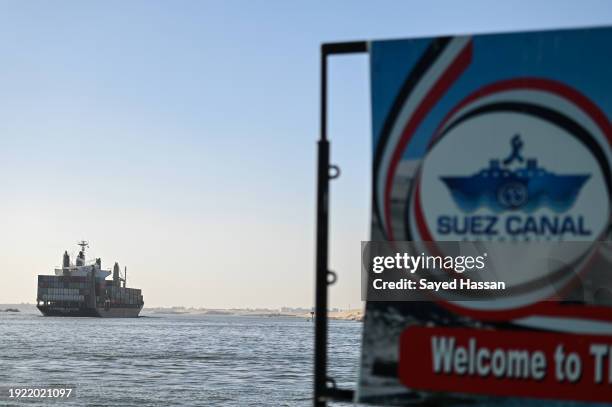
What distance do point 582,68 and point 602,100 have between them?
0.81 ft

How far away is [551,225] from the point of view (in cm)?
470

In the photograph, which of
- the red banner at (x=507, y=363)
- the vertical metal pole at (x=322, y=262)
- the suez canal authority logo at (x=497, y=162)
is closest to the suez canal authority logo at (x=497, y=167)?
the suez canal authority logo at (x=497, y=162)

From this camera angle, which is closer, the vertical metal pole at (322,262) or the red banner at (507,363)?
the red banner at (507,363)

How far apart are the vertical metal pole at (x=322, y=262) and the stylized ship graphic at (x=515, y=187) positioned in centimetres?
86

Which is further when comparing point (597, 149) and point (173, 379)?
point (173, 379)

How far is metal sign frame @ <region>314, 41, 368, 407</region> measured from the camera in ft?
16.4

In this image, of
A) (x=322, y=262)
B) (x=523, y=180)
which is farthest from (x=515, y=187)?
(x=322, y=262)

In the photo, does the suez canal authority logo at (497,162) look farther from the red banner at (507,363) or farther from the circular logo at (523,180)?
the red banner at (507,363)

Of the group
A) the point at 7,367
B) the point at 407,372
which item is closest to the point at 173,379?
the point at 7,367

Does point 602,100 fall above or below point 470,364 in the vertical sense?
above

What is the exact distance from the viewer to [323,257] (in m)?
5.03

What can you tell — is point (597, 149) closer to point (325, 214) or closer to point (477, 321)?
point (477, 321)

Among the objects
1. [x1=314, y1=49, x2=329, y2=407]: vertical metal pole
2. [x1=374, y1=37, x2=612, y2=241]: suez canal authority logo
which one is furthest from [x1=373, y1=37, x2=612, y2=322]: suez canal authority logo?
[x1=314, y1=49, x2=329, y2=407]: vertical metal pole

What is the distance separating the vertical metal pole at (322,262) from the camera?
16.5ft
